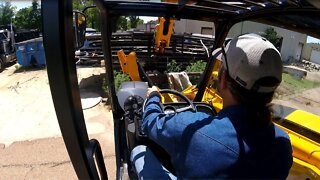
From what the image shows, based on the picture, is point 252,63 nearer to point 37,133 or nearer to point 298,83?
point 298,83

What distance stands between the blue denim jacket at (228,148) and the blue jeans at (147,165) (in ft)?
1.88

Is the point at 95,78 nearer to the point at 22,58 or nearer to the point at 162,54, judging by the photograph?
the point at 162,54

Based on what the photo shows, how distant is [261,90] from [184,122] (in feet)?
1.17

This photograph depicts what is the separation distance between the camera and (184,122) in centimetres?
140

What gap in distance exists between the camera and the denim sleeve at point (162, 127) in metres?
1.43

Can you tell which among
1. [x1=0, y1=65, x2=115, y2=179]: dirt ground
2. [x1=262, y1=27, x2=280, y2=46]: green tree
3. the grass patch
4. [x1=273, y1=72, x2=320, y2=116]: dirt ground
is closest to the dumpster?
[x1=0, y1=65, x2=115, y2=179]: dirt ground

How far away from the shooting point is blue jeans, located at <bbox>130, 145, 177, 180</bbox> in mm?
1966

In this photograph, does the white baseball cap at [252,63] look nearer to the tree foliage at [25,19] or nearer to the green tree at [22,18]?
the tree foliage at [25,19]

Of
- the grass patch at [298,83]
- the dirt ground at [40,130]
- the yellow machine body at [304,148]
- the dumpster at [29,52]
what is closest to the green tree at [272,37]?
the grass patch at [298,83]

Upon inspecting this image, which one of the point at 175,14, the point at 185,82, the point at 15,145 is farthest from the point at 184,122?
the point at 185,82

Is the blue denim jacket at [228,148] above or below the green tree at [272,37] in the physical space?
below

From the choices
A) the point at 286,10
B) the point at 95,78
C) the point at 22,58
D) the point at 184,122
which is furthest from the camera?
the point at 22,58

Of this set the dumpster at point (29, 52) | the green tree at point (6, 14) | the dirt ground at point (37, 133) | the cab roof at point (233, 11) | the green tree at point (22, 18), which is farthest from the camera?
the green tree at point (22, 18)

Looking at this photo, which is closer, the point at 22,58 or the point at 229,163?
the point at 229,163
